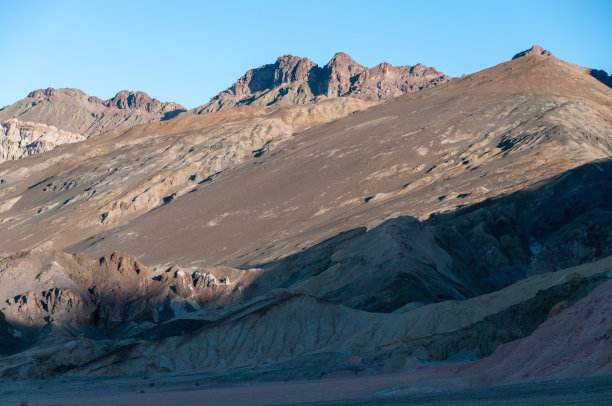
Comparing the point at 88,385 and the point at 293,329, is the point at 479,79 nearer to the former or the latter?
the point at 293,329

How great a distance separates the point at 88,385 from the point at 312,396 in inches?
537

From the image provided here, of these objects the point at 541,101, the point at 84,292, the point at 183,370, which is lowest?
the point at 183,370

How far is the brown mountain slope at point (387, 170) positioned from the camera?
275ft

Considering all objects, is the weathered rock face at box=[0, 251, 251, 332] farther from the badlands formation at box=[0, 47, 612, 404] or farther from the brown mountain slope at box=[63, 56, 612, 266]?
the brown mountain slope at box=[63, 56, 612, 266]

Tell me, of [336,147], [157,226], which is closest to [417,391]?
[157,226]

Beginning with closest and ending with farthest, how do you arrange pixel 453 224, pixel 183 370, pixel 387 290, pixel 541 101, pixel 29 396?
pixel 29 396 < pixel 183 370 < pixel 387 290 < pixel 453 224 < pixel 541 101

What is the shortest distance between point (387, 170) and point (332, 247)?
35.4m

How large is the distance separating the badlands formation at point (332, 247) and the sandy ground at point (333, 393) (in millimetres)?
409

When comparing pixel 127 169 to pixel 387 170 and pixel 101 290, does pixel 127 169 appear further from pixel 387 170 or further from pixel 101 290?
pixel 101 290

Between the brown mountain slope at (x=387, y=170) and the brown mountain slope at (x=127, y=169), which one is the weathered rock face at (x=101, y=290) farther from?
the brown mountain slope at (x=127, y=169)

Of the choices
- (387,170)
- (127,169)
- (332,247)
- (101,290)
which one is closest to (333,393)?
(332,247)

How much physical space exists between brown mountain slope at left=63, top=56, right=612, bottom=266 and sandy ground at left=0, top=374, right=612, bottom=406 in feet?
135

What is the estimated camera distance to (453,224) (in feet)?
224

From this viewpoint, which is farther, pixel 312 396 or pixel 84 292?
pixel 84 292
